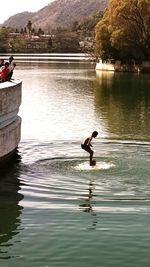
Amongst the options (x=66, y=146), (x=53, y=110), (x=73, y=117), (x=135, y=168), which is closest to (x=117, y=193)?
(x=135, y=168)

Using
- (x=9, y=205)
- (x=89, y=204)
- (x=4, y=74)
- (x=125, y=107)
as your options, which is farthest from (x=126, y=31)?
(x=9, y=205)

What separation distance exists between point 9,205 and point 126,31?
82.1 metres

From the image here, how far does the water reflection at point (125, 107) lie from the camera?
31.8 m

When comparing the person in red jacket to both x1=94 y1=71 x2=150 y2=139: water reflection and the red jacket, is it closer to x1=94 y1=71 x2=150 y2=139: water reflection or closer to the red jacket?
the red jacket

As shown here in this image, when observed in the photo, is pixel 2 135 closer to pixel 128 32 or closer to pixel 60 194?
pixel 60 194

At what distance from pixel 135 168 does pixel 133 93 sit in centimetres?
4001

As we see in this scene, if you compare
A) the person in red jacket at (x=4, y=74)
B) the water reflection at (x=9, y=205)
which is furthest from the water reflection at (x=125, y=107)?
the water reflection at (x=9, y=205)

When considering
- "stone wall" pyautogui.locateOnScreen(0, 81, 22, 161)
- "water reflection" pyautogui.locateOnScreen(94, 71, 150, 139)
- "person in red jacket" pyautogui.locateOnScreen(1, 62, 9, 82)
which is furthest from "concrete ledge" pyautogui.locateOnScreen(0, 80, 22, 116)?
"water reflection" pyautogui.locateOnScreen(94, 71, 150, 139)

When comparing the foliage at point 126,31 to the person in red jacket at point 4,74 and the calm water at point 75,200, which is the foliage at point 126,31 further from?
the person in red jacket at point 4,74

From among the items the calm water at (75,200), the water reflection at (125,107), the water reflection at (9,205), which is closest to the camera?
the calm water at (75,200)

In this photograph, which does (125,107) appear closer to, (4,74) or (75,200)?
(4,74)

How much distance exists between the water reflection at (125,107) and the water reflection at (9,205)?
10.1m

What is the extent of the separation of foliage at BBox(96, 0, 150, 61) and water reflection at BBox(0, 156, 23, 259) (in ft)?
247

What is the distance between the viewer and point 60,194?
16750mm
